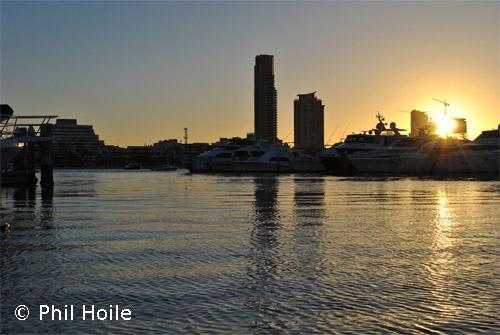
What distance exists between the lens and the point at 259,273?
13.6m

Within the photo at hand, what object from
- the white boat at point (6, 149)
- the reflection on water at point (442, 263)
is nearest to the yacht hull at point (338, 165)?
the white boat at point (6, 149)

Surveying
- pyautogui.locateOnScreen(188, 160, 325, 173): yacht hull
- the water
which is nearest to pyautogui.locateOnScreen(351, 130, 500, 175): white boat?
pyautogui.locateOnScreen(188, 160, 325, 173): yacht hull

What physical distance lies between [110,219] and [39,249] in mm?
8579

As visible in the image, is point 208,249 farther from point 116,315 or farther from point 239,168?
point 239,168

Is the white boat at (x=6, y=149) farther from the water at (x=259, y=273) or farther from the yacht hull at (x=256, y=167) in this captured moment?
the yacht hull at (x=256, y=167)

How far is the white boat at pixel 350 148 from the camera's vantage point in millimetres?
103812

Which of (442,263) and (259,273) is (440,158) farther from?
(259,273)

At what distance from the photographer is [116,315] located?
33.4 feet

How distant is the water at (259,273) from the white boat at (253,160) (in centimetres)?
9424

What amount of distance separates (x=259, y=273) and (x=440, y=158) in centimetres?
8933

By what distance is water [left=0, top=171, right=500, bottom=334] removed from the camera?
981cm

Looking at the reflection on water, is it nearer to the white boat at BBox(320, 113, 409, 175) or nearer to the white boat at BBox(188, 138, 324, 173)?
the white boat at BBox(320, 113, 409, 175)

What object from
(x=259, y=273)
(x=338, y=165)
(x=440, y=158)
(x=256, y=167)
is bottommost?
(x=259, y=273)

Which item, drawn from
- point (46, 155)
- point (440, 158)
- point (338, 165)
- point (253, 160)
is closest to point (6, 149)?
point (46, 155)
